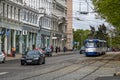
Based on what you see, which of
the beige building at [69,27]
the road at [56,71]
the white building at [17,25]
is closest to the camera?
the road at [56,71]

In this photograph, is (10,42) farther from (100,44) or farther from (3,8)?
(100,44)

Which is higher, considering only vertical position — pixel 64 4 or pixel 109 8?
pixel 64 4

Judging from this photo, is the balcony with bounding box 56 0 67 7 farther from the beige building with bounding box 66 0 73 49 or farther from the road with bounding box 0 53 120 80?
the road with bounding box 0 53 120 80

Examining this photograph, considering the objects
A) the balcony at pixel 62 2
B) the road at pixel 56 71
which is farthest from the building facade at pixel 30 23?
the road at pixel 56 71

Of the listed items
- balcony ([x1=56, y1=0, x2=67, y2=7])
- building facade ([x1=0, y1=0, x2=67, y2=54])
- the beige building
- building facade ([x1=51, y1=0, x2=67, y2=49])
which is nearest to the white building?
building facade ([x1=0, y1=0, x2=67, y2=54])

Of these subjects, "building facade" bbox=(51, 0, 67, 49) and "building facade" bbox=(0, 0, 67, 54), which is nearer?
"building facade" bbox=(0, 0, 67, 54)

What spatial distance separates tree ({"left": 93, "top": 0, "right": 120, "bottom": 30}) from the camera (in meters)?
46.8

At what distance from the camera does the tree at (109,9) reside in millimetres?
46844

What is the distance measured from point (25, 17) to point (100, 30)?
9790 cm

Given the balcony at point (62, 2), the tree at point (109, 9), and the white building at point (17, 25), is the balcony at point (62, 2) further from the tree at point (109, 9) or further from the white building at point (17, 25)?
the tree at point (109, 9)

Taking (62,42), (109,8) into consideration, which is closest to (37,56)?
(109,8)

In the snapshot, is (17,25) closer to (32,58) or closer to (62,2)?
(32,58)

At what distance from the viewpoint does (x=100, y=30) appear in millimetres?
174500

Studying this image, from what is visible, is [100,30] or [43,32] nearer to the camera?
[43,32]
